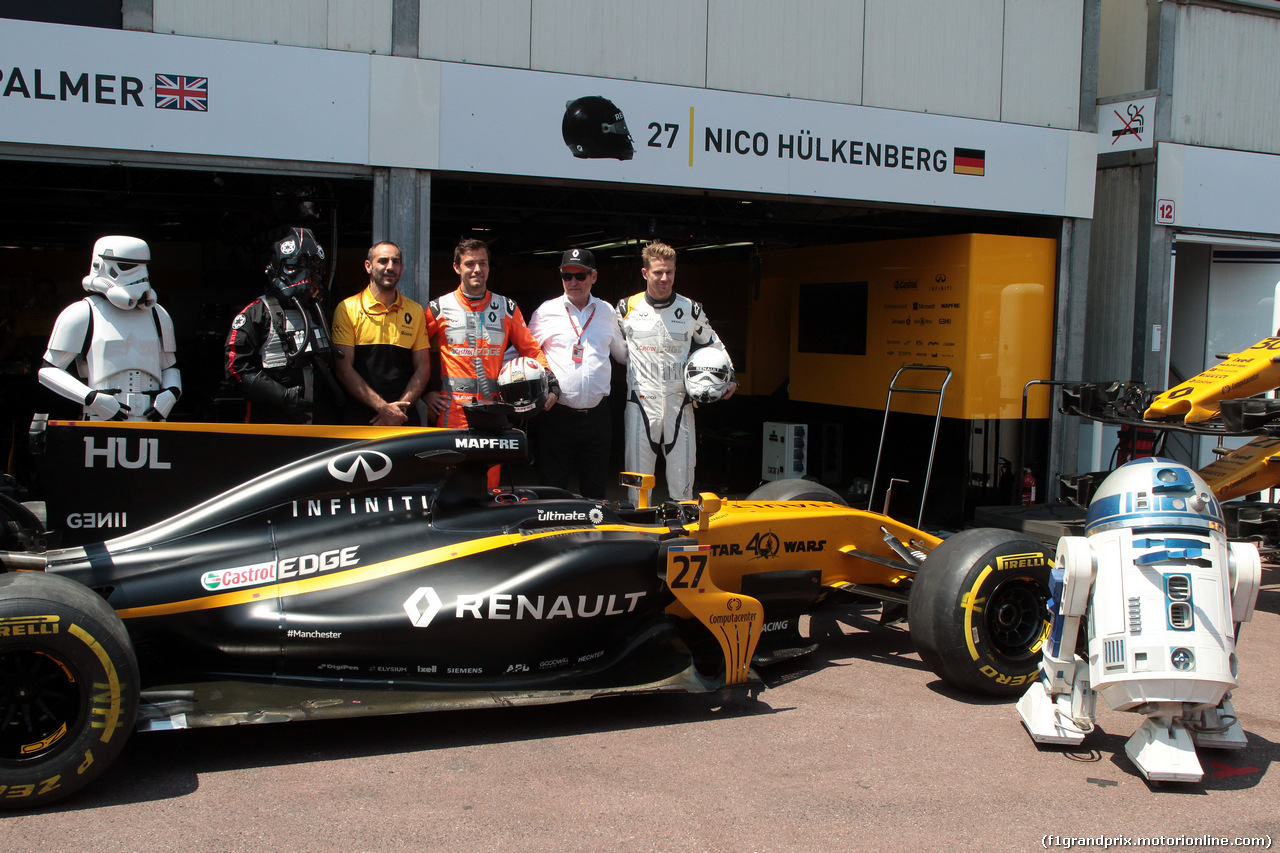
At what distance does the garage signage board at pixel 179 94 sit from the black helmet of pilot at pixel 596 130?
1388 millimetres

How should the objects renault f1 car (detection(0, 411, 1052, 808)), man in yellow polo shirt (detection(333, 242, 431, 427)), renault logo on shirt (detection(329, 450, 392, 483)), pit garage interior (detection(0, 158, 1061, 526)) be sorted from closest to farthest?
renault f1 car (detection(0, 411, 1052, 808)) < renault logo on shirt (detection(329, 450, 392, 483)) < man in yellow polo shirt (detection(333, 242, 431, 427)) < pit garage interior (detection(0, 158, 1061, 526))

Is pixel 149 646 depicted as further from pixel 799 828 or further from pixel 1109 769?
pixel 1109 769

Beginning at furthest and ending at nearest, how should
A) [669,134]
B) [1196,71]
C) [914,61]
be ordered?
[1196,71], [914,61], [669,134]

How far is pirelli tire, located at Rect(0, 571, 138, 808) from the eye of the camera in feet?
10.1

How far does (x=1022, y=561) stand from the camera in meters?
4.45

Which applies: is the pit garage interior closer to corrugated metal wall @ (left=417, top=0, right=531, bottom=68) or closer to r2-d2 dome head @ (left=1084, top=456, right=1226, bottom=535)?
corrugated metal wall @ (left=417, top=0, right=531, bottom=68)

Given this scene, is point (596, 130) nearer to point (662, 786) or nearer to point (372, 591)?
point (372, 591)

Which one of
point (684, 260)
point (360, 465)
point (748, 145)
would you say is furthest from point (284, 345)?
point (684, 260)

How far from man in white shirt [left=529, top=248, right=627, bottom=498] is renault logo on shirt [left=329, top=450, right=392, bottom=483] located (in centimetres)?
207

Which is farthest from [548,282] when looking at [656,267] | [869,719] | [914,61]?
[869,719]

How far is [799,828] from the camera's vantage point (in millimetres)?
3172

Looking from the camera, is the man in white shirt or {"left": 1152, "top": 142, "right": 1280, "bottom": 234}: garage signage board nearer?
the man in white shirt

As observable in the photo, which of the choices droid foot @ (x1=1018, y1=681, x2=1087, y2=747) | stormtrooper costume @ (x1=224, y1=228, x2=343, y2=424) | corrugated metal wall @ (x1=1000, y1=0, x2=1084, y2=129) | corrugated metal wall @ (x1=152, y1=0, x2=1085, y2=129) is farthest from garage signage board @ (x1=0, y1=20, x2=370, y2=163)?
corrugated metal wall @ (x1=1000, y1=0, x2=1084, y2=129)

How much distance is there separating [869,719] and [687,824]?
1326mm
